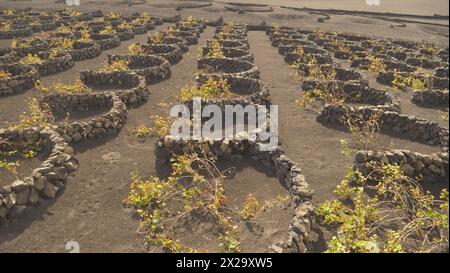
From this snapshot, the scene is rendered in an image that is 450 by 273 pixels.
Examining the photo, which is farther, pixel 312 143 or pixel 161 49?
pixel 161 49

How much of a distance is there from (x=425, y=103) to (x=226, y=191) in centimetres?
1393

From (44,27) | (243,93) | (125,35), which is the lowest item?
(243,93)

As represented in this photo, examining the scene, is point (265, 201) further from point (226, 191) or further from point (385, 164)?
point (385, 164)

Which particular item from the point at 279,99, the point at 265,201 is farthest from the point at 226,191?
the point at 279,99

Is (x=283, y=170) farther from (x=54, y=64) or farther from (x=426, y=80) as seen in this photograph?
(x=54, y=64)

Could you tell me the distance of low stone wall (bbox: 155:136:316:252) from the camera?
26.8 feet

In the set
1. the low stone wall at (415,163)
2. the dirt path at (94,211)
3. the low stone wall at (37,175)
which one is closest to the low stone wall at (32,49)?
the low stone wall at (37,175)

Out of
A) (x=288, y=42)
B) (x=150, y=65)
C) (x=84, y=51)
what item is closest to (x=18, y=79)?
(x=84, y=51)

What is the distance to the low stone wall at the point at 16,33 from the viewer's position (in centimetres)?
3231

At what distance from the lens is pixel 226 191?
10844mm

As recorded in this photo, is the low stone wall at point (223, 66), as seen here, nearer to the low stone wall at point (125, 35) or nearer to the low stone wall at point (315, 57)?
the low stone wall at point (315, 57)

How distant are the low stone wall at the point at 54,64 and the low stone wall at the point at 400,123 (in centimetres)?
1629

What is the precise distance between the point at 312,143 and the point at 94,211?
8.27 meters

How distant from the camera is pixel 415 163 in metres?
11.4
